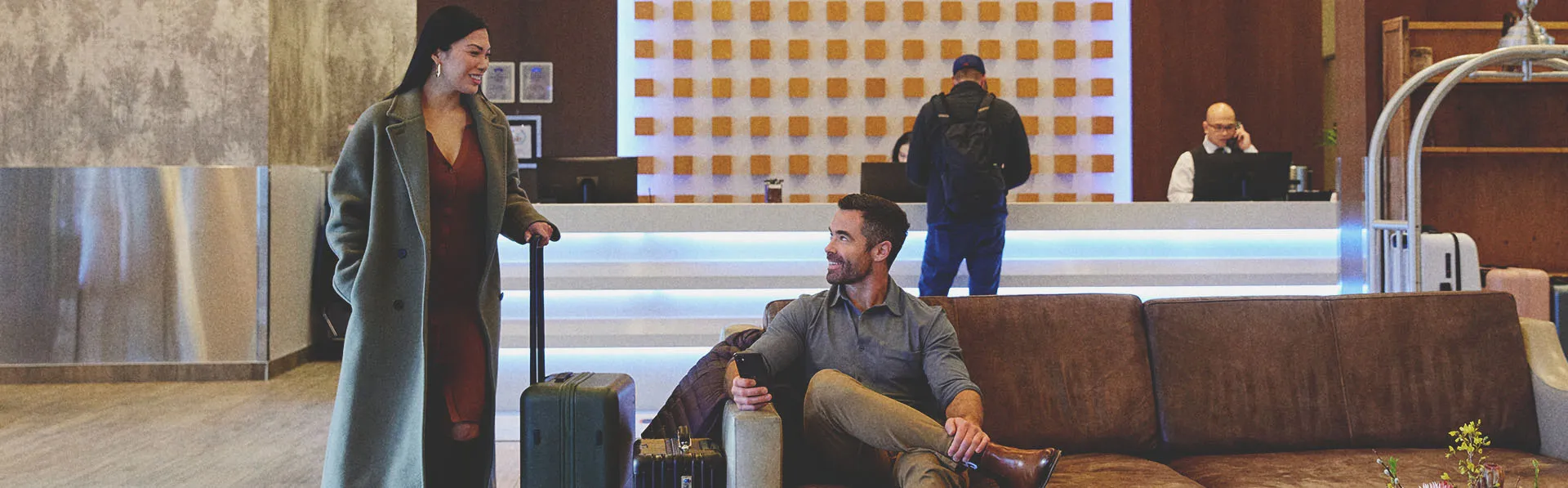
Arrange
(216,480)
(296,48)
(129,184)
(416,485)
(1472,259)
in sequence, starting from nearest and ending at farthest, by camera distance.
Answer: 1. (416,485)
2. (216,480)
3. (1472,259)
4. (129,184)
5. (296,48)

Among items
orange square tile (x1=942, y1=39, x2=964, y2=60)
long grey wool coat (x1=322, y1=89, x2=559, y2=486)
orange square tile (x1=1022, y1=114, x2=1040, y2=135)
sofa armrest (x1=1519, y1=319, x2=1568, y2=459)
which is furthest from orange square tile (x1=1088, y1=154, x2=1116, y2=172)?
long grey wool coat (x1=322, y1=89, x2=559, y2=486)

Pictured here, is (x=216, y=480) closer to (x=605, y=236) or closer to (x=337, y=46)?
(x=605, y=236)

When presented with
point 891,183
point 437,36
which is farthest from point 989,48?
point 437,36

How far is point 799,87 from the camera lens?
871 centimetres

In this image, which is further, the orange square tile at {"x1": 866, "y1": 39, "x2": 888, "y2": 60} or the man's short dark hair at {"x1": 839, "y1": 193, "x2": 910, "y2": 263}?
the orange square tile at {"x1": 866, "y1": 39, "x2": 888, "y2": 60}

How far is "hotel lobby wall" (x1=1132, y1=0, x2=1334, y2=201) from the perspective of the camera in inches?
336

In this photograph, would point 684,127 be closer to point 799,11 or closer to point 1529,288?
point 799,11

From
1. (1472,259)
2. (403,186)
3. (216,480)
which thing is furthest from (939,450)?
(1472,259)

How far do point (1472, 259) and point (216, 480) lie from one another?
464cm

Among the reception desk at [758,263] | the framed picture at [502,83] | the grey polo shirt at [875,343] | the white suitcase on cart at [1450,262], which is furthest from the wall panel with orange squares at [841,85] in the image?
the grey polo shirt at [875,343]

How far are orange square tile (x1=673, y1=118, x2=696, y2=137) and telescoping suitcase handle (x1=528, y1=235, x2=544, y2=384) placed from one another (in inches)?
222

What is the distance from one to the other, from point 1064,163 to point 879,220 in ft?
19.9

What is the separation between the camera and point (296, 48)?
7.19 metres

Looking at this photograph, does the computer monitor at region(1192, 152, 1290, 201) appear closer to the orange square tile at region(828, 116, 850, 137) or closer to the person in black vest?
the person in black vest
